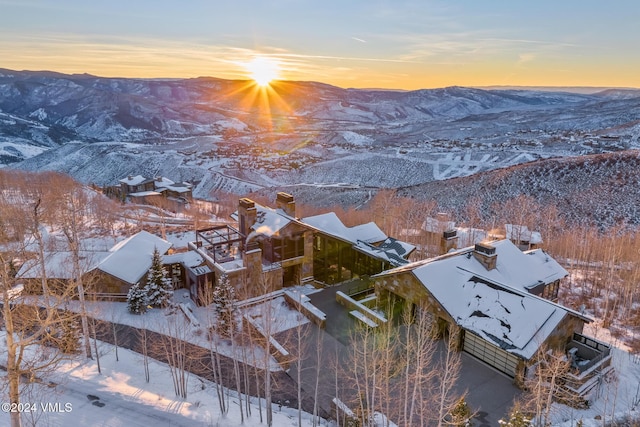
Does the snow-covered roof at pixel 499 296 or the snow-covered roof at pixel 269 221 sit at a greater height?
the snow-covered roof at pixel 269 221

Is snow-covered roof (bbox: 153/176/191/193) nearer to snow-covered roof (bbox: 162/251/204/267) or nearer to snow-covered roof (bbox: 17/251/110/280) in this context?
snow-covered roof (bbox: 17/251/110/280)

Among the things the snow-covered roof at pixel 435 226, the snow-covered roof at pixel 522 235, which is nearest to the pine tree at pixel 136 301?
the snow-covered roof at pixel 435 226

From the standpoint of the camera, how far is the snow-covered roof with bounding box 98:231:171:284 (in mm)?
27766

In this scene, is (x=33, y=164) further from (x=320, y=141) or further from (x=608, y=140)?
(x=608, y=140)

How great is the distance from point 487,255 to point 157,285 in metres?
20.2

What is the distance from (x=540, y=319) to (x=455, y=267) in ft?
16.6

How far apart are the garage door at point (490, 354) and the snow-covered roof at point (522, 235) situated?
23.5 metres

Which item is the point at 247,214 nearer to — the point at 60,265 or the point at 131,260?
the point at 131,260

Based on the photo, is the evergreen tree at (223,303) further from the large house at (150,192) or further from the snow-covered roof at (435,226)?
the large house at (150,192)

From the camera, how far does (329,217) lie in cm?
3250

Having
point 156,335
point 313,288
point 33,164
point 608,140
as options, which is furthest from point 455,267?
point 33,164

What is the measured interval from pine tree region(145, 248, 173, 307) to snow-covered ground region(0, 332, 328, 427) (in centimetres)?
579

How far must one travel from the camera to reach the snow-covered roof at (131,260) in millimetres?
27766

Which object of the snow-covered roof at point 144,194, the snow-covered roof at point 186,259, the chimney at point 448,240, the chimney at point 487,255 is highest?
the chimney at point 487,255
